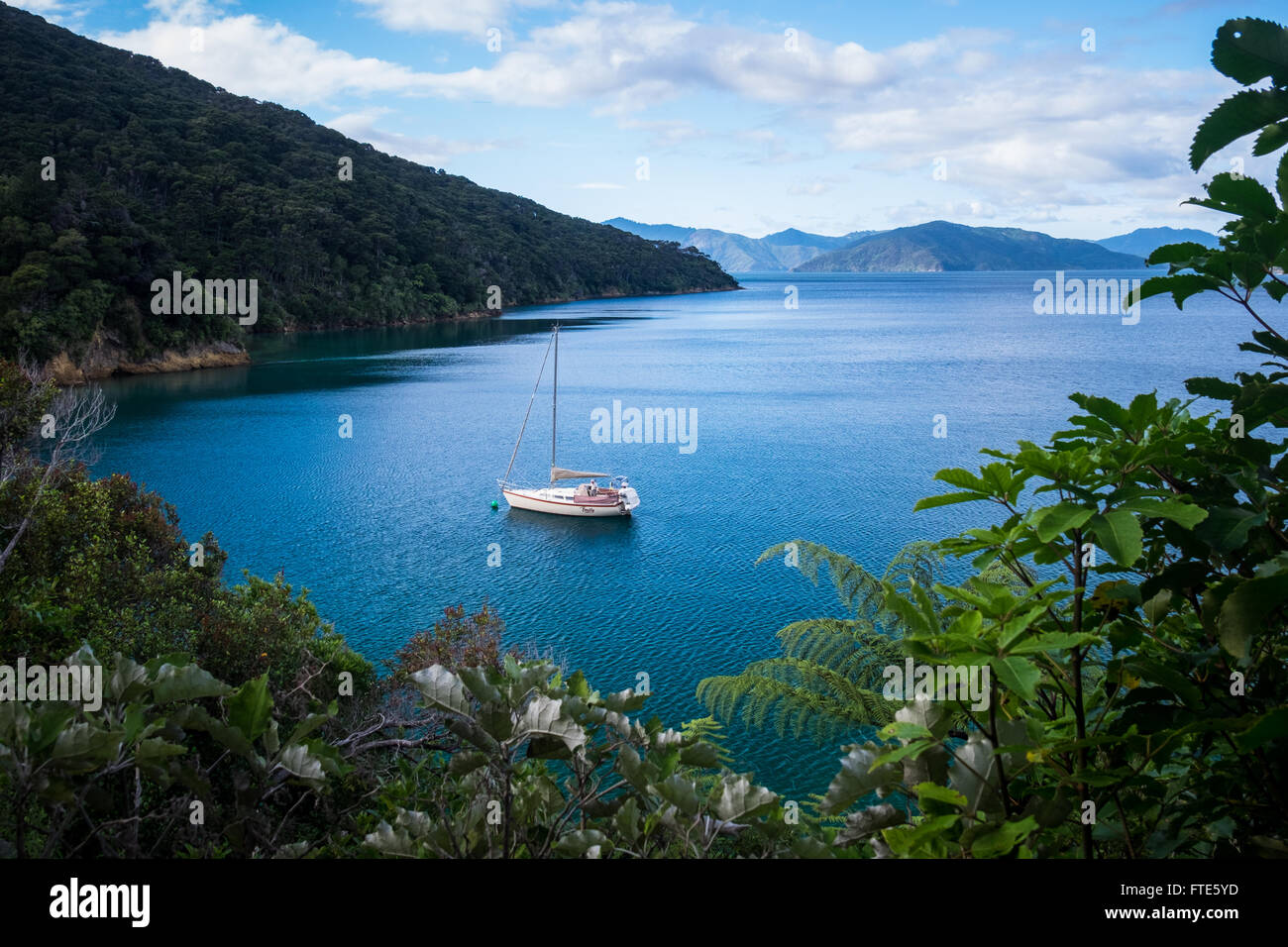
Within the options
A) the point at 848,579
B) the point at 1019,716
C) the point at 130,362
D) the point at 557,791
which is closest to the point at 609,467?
the point at 848,579

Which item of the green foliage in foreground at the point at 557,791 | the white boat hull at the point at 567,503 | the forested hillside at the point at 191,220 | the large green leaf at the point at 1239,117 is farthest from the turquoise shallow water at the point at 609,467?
the large green leaf at the point at 1239,117

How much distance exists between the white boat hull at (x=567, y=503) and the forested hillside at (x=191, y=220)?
2623cm

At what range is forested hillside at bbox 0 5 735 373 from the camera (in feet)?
143

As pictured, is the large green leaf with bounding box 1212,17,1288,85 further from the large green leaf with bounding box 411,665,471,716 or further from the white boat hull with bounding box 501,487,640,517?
the white boat hull with bounding box 501,487,640,517

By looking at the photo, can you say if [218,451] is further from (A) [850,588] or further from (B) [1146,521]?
(B) [1146,521]

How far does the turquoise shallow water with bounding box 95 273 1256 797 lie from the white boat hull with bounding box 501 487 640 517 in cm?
35

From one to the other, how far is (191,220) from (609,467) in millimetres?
46208

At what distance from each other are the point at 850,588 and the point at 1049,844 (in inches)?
440

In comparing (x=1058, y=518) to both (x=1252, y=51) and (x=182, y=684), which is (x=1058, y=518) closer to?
(x=1252, y=51)

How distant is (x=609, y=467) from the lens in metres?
32.7

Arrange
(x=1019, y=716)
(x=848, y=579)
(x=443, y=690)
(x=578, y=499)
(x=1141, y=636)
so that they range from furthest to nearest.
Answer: (x=578, y=499)
(x=848, y=579)
(x=1019, y=716)
(x=1141, y=636)
(x=443, y=690)

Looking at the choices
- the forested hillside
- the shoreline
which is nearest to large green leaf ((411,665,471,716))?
Answer: the shoreline

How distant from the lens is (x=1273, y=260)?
1.73 m
